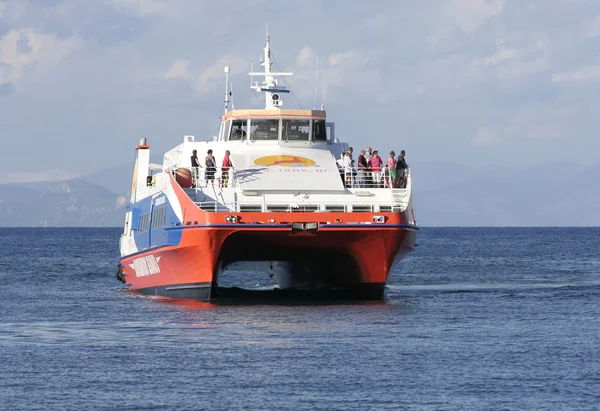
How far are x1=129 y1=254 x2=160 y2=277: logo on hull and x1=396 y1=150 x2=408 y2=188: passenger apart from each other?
6569 mm

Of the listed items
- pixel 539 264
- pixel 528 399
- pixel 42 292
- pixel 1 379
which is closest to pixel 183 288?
pixel 42 292

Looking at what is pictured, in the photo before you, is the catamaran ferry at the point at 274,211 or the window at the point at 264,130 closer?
the catamaran ferry at the point at 274,211

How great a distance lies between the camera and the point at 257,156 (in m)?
30.3

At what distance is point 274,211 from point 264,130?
486cm

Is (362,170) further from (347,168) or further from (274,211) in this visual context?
(274,211)

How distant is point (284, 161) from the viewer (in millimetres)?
29672

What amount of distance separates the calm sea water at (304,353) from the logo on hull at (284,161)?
353cm

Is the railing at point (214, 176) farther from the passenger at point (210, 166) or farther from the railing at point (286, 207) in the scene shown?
the railing at point (286, 207)

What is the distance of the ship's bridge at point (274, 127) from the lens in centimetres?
3139

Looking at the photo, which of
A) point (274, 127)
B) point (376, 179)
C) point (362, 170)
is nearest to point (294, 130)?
point (274, 127)

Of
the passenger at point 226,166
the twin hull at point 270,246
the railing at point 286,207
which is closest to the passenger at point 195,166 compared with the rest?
the passenger at point 226,166

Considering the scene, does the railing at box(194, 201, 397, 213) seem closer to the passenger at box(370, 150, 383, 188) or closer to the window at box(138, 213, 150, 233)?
the passenger at box(370, 150, 383, 188)

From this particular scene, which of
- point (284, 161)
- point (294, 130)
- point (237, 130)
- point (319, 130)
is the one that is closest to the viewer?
point (284, 161)

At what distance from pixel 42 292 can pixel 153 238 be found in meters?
6.35
